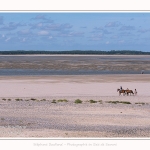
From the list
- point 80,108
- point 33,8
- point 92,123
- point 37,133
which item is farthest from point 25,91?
point 33,8

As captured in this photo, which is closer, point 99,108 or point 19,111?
point 19,111

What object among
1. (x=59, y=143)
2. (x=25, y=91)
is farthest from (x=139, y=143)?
(x=25, y=91)

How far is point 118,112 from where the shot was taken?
22.1m

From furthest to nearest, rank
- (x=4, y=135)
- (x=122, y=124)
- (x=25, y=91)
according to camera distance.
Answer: (x=25, y=91)
(x=122, y=124)
(x=4, y=135)

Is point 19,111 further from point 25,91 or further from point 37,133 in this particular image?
point 25,91

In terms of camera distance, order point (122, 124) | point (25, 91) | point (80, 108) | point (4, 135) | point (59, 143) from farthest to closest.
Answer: point (25, 91) → point (80, 108) → point (122, 124) → point (4, 135) → point (59, 143)

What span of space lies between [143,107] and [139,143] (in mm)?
13691

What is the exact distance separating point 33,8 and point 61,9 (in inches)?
29.8

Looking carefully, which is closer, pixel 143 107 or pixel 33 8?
pixel 33 8

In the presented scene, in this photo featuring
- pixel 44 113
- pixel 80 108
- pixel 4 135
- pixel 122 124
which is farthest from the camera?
pixel 80 108

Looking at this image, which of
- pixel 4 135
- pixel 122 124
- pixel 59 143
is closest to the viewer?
pixel 59 143

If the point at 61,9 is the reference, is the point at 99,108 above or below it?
below

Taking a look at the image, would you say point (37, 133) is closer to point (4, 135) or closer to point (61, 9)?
point (4, 135)

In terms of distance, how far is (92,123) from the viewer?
18.4m
